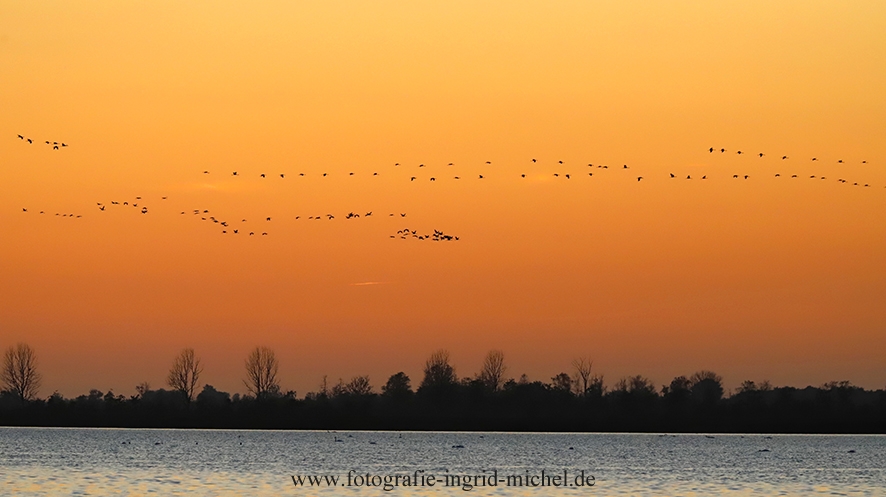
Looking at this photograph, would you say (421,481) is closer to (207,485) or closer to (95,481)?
(207,485)

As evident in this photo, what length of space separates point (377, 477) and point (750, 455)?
70.6 meters

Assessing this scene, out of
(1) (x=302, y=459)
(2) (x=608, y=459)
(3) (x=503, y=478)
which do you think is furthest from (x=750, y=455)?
(3) (x=503, y=478)

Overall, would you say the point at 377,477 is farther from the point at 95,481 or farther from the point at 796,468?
the point at 796,468

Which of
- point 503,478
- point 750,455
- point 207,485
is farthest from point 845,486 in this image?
point 750,455

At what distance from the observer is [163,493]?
69.2 meters

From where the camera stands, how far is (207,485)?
251ft

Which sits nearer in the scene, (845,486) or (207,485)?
(207,485)

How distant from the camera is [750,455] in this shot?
142250 mm

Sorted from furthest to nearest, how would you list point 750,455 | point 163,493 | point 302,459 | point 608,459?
point 750,455
point 608,459
point 302,459
point 163,493

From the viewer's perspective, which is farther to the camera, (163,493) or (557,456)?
(557,456)

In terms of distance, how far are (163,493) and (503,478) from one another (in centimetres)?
2567

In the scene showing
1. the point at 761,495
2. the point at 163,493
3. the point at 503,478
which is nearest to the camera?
A: the point at 163,493

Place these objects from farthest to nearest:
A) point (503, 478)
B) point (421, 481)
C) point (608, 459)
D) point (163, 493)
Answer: point (608, 459) → point (503, 478) → point (421, 481) → point (163, 493)

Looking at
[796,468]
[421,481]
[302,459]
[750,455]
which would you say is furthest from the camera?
[750,455]
